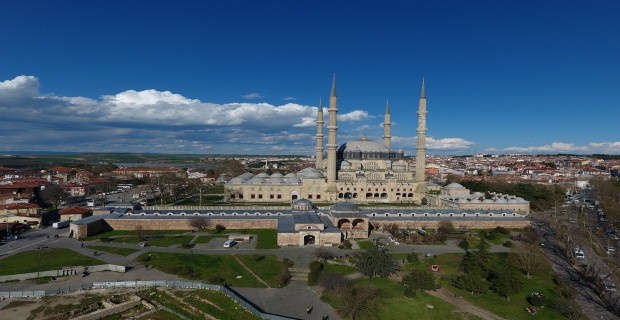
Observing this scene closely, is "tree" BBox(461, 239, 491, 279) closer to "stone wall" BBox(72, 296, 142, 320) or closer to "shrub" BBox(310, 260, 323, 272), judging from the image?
"shrub" BBox(310, 260, 323, 272)

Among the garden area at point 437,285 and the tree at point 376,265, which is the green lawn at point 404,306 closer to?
the garden area at point 437,285

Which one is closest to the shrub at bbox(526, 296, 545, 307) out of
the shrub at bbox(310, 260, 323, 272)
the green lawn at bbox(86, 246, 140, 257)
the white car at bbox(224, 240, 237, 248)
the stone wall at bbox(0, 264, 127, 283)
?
the shrub at bbox(310, 260, 323, 272)

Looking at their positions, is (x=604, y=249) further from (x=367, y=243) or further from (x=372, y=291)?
(x=372, y=291)

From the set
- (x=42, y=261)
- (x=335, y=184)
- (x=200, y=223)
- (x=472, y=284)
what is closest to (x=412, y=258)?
(x=472, y=284)

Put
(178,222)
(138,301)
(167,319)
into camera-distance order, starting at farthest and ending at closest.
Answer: (178,222) < (138,301) < (167,319)

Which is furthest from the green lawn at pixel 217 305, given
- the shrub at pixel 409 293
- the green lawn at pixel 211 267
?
the shrub at pixel 409 293

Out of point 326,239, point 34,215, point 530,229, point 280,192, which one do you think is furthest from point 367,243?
point 34,215

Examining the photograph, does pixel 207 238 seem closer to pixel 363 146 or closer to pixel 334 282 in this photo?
pixel 334 282
